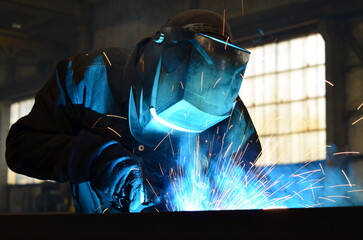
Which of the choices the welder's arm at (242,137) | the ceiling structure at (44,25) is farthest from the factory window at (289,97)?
the welder's arm at (242,137)

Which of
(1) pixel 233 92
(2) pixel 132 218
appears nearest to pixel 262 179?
(1) pixel 233 92

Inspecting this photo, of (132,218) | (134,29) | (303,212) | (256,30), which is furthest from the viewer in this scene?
(134,29)

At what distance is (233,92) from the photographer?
6.08ft

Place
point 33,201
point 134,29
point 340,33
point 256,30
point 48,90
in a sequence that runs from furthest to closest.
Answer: point 33,201 < point 134,29 < point 256,30 < point 340,33 < point 48,90

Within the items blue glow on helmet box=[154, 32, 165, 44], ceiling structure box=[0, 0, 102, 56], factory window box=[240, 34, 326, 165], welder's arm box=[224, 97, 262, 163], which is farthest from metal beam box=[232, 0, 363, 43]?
blue glow on helmet box=[154, 32, 165, 44]

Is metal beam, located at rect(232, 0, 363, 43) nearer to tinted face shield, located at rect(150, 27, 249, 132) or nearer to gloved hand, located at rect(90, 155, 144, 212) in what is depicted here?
tinted face shield, located at rect(150, 27, 249, 132)

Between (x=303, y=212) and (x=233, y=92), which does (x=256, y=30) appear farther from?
(x=303, y=212)

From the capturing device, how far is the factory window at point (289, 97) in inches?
236

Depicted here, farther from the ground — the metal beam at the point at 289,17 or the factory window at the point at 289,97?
the metal beam at the point at 289,17

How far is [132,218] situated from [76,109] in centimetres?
103

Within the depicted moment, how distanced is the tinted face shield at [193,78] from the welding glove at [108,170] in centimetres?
Answer: 19

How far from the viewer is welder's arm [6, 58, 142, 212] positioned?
5.69 ft

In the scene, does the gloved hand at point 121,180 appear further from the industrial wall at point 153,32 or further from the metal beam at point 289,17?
the metal beam at point 289,17

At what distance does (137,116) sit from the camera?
6.39ft
